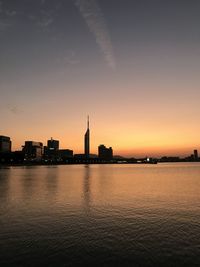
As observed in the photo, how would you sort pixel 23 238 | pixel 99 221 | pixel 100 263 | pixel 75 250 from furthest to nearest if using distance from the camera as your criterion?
pixel 99 221 → pixel 23 238 → pixel 75 250 → pixel 100 263

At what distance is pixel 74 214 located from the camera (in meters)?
40.7

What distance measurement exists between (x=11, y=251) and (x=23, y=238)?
4.04 meters

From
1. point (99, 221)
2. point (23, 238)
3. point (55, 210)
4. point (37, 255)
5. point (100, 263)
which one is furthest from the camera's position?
point (55, 210)

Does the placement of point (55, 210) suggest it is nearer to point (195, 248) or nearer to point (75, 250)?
point (75, 250)

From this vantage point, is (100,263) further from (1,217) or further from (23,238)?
(1,217)

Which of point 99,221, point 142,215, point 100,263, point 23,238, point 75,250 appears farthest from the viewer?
point 142,215

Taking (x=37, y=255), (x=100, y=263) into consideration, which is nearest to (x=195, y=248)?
(x=100, y=263)

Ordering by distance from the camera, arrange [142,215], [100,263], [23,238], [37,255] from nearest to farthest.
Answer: [100,263], [37,255], [23,238], [142,215]

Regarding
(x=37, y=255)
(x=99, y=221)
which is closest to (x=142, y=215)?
(x=99, y=221)

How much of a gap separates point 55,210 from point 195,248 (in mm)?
24684

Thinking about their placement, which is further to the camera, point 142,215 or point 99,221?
point 142,215

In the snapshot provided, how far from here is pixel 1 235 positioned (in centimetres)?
2844

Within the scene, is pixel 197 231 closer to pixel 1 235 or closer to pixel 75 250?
pixel 75 250

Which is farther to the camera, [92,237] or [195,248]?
[92,237]
